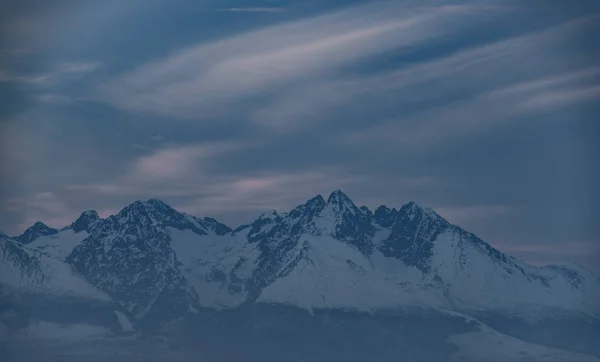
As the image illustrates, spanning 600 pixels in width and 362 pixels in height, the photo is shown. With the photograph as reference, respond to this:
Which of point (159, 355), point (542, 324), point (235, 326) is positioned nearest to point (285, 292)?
point (235, 326)

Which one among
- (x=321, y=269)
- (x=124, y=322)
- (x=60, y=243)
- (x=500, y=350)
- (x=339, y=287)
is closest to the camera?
(x=500, y=350)

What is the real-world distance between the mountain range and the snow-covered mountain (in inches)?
7.1

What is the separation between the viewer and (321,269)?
18800 cm

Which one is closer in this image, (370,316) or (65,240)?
(370,316)

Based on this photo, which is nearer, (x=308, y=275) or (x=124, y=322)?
(x=124, y=322)

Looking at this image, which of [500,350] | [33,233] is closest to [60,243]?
[33,233]

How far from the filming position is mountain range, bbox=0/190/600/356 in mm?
178750

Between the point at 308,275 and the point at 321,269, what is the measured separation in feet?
6.85

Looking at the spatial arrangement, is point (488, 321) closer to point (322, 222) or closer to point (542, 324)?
point (542, 324)

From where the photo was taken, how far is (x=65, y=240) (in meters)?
197

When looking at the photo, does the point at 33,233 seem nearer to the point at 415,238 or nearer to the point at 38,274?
the point at 38,274

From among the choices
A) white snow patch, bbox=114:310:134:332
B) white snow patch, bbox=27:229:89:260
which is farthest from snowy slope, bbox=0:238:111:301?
white snow patch, bbox=114:310:134:332

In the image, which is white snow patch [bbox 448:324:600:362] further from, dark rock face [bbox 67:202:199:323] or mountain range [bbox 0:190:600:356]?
dark rock face [bbox 67:202:199:323]

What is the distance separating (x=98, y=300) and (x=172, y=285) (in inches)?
563
